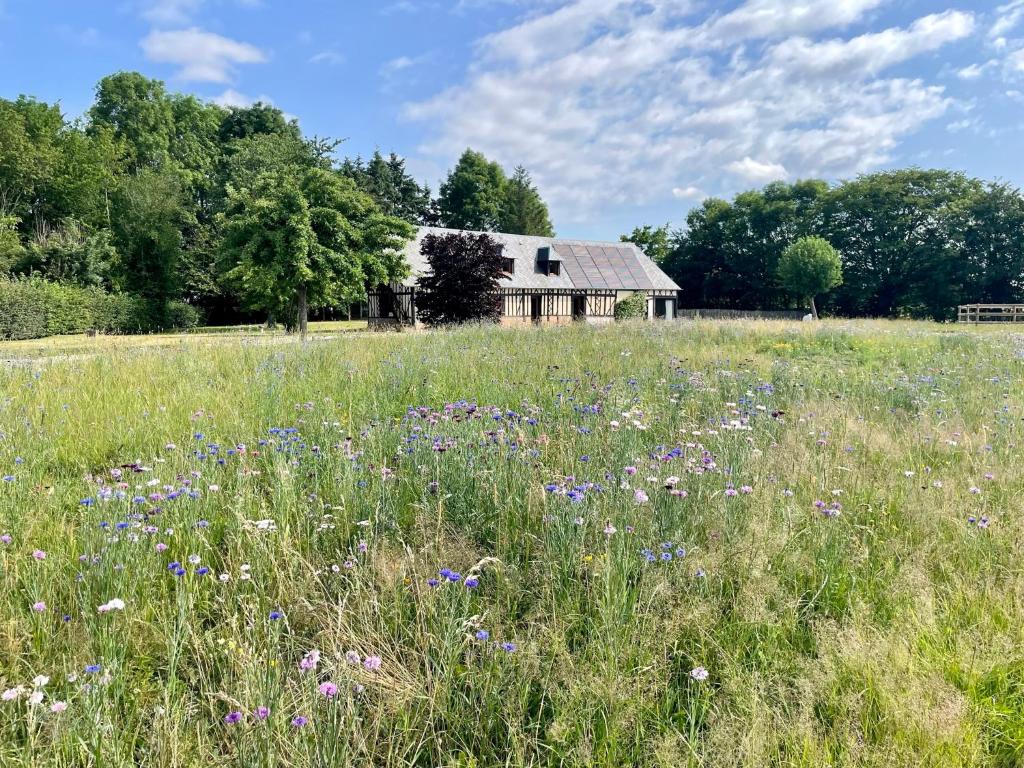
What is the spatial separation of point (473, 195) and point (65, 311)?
3532cm

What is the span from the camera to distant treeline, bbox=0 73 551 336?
20.9 metres

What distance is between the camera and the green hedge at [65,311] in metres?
22.5

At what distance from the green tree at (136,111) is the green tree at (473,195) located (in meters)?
23.2

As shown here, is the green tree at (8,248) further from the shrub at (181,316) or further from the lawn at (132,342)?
the lawn at (132,342)

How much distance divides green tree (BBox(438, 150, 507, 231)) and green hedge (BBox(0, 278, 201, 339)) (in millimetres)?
27877

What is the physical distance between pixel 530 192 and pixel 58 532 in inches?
2164

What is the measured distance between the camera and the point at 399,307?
1182 inches

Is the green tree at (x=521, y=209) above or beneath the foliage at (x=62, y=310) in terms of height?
above

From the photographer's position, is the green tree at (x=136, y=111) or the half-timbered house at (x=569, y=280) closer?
the half-timbered house at (x=569, y=280)

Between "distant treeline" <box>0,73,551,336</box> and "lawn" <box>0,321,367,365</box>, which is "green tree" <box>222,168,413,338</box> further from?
"lawn" <box>0,321,367,365</box>

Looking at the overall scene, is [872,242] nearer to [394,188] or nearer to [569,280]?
[569,280]

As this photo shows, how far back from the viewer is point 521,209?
5356cm

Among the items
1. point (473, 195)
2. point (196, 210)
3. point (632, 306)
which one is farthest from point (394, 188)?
point (632, 306)

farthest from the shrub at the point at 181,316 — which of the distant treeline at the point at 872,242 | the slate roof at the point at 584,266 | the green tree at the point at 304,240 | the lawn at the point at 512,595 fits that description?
the distant treeline at the point at 872,242
